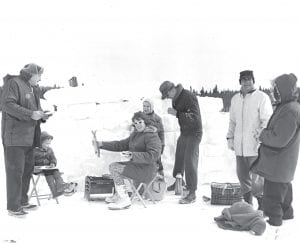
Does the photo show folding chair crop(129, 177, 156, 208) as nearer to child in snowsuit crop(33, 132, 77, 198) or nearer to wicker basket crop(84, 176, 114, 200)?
wicker basket crop(84, 176, 114, 200)

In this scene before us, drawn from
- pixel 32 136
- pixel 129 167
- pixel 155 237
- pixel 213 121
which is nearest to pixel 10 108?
pixel 32 136

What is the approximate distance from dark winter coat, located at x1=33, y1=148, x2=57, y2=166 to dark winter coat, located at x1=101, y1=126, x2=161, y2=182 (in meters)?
0.80

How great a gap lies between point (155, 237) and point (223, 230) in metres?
0.75

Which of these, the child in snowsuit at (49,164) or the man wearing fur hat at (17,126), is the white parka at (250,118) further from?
the child in snowsuit at (49,164)

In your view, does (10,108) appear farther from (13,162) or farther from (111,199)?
(111,199)

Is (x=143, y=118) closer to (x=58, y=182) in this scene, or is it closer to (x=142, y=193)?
(x=142, y=193)

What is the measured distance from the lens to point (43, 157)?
7.06 meters

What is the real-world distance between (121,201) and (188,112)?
1.64 meters

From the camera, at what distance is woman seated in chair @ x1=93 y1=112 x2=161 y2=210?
648 centimetres

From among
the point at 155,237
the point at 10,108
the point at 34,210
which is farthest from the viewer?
the point at 34,210

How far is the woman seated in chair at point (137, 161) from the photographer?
6477 mm

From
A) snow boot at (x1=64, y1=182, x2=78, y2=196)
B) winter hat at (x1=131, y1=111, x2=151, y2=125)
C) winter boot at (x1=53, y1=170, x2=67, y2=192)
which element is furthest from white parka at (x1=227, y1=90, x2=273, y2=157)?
snow boot at (x1=64, y1=182, x2=78, y2=196)

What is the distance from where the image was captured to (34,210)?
6.37 m

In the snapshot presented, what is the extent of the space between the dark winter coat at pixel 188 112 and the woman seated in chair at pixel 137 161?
1.88 ft
